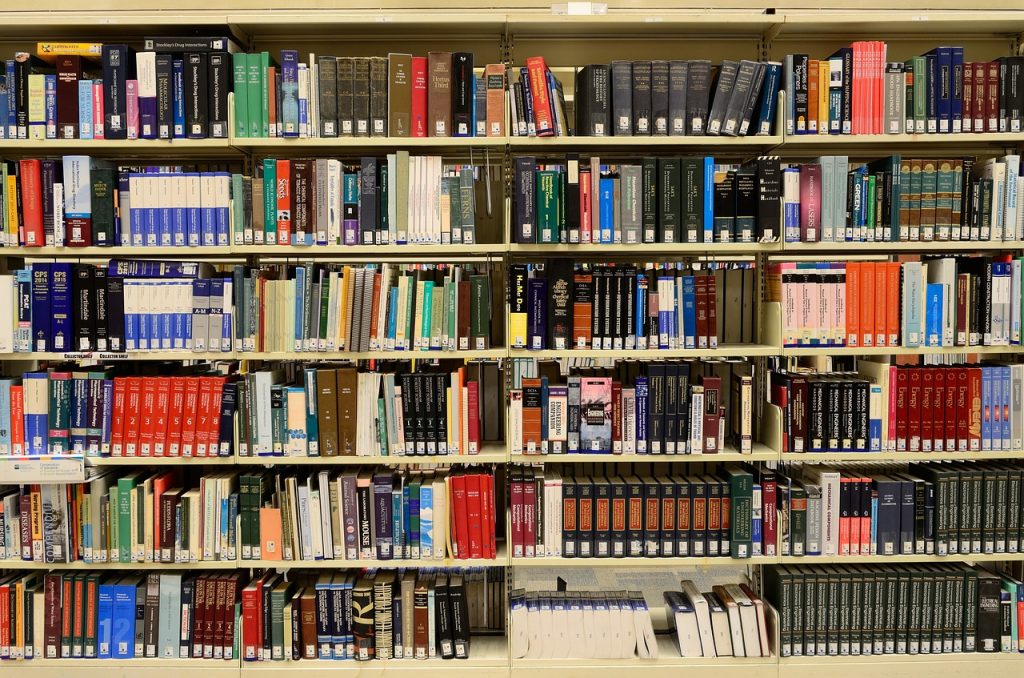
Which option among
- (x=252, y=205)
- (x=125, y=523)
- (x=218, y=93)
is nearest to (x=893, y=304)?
(x=252, y=205)

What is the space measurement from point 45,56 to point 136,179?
2.16 feet

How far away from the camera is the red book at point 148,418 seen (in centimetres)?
257

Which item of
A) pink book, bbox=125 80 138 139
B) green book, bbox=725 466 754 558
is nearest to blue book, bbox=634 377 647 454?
green book, bbox=725 466 754 558

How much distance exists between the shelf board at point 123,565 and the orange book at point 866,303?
2703 millimetres

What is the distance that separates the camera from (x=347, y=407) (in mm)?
2566

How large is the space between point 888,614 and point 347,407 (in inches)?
92.7

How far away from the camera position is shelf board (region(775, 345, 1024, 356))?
254cm

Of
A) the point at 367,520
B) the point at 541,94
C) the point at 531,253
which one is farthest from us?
the point at 531,253

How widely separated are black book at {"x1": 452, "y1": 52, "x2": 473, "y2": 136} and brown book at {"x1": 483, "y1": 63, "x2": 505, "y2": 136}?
8cm

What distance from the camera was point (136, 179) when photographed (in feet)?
8.34

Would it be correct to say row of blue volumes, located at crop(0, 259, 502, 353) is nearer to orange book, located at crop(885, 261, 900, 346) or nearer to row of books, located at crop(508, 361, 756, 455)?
row of books, located at crop(508, 361, 756, 455)

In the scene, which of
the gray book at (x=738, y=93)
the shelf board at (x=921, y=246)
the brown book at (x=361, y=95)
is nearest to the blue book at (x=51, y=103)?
the brown book at (x=361, y=95)

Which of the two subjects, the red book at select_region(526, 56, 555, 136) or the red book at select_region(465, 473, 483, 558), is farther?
the red book at select_region(465, 473, 483, 558)

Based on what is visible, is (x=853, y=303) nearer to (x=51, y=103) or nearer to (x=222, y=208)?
(x=222, y=208)
